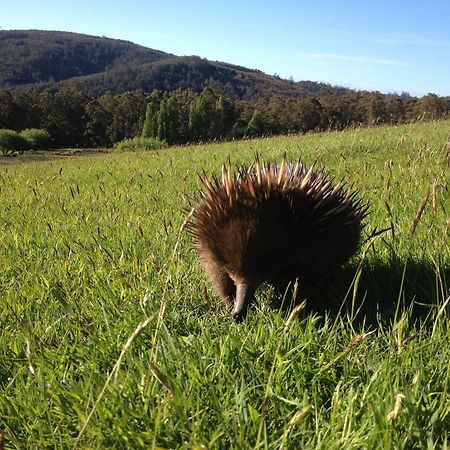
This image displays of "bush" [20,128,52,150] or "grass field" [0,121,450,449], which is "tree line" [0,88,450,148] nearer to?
"bush" [20,128,52,150]

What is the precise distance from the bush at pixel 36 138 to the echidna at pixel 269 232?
64271mm

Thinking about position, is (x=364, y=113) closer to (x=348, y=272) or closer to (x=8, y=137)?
(x=8, y=137)

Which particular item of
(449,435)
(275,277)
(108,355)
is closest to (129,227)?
(275,277)

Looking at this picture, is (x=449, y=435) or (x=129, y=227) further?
(x=129, y=227)

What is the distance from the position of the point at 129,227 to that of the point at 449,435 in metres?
2.94

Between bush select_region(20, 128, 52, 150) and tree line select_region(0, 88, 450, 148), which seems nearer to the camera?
bush select_region(20, 128, 52, 150)

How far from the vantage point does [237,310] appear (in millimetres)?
2209

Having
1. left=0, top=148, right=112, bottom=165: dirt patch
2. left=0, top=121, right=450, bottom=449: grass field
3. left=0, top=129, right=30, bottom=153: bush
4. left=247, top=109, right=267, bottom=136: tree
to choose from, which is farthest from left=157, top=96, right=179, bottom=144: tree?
left=0, top=121, right=450, bottom=449: grass field

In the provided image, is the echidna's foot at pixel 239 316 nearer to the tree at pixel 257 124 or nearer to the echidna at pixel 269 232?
the echidna at pixel 269 232

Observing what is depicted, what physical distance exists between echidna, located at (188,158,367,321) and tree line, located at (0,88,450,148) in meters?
63.5

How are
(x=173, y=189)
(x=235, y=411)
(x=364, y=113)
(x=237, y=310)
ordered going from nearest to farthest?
(x=235, y=411) < (x=237, y=310) < (x=173, y=189) < (x=364, y=113)

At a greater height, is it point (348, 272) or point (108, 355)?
point (348, 272)

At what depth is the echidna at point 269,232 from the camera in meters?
Answer: 2.32

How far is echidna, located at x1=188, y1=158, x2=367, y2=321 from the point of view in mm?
2322
